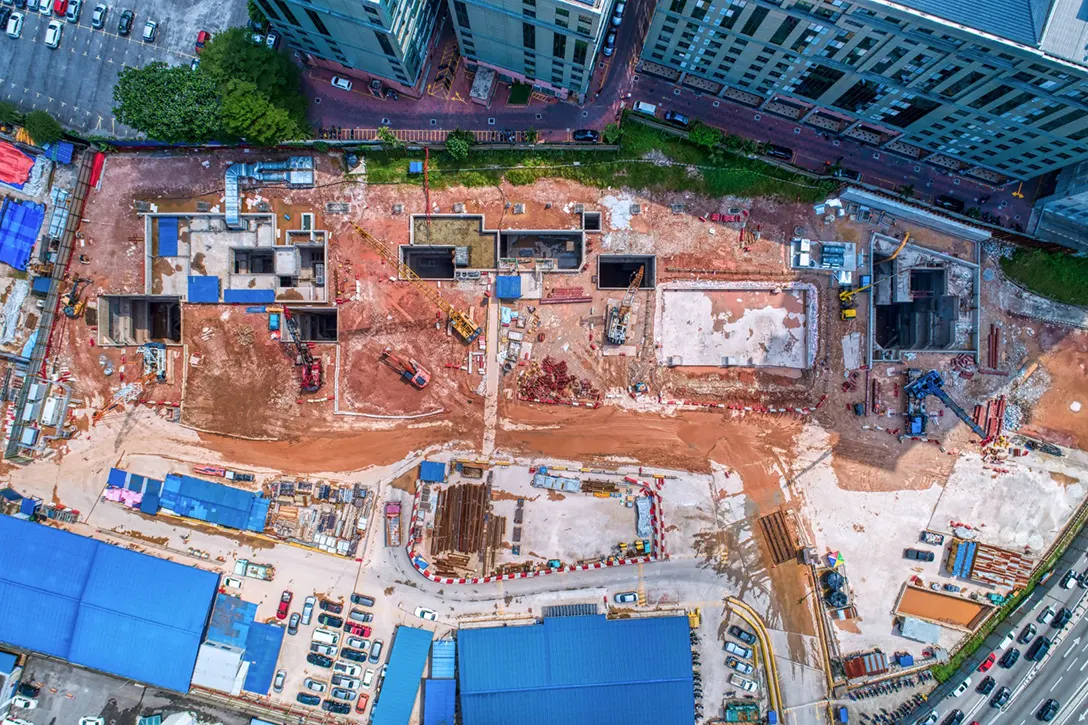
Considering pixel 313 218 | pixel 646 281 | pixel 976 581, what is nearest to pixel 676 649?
pixel 976 581

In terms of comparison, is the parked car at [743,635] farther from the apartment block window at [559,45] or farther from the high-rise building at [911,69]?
the apartment block window at [559,45]

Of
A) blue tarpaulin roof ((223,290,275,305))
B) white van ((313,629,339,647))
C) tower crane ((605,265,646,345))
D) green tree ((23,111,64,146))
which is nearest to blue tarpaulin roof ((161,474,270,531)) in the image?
white van ((313,629,339,647))

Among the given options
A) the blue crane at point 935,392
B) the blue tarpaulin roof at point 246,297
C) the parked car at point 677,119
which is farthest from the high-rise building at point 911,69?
the blue tarpaulin roof at point 246,297

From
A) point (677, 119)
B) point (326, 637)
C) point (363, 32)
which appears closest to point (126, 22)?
point (363, 32)

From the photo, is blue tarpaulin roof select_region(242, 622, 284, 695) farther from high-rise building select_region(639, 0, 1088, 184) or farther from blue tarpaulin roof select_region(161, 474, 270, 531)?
high-rise building select_region(639, 0, 1088, 184)

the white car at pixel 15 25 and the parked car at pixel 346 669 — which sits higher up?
the white car at pixel 15 25

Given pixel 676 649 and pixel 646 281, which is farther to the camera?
pixel 646 281

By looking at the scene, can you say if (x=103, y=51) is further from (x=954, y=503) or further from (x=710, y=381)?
(x=954, y=503)
